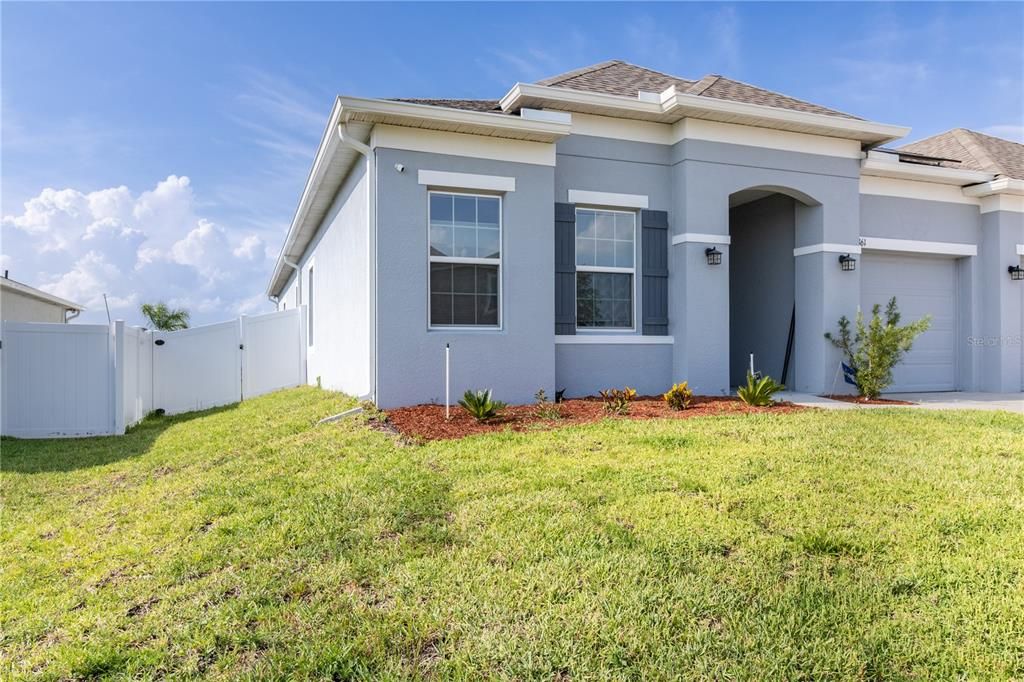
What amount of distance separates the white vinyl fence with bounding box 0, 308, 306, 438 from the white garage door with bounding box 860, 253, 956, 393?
41.0 ft

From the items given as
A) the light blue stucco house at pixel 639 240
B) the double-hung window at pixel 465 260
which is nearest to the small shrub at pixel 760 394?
the light blue stucco house at pixel 639 240

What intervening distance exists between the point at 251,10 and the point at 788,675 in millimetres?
9915

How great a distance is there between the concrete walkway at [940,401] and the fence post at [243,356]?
1052 centimetres

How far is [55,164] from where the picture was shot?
10.8 meters

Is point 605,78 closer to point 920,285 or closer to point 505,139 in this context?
point 505,139

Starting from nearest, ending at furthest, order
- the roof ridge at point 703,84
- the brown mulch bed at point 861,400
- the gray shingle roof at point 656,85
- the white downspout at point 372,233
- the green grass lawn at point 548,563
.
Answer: the green grass lawn at point 548,563
the white downspout at point 372,233
the brown mulch bed at point 861,400
the gray shingle roof at point 656,85
the roof ridge at point 703,84

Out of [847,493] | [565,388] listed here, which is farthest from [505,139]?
[847,493]

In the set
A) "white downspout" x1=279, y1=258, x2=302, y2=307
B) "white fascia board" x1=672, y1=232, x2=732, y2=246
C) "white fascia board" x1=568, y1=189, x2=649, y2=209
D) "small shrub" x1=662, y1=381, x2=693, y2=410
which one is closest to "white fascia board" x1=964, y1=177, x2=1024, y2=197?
"white fascia board" x1=672, y1=232, x2=732, y2=246

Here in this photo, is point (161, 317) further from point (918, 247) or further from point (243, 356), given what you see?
point (918, 247)

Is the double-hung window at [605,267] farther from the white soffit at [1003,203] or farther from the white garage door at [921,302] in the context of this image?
the white soffit at [1003,203]

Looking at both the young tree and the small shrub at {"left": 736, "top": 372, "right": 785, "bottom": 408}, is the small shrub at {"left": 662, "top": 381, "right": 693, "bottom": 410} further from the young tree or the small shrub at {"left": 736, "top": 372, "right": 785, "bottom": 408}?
the young tree

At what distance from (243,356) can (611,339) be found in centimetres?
832

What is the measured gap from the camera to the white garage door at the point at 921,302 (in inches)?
430

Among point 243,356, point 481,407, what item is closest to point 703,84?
point 481,407
